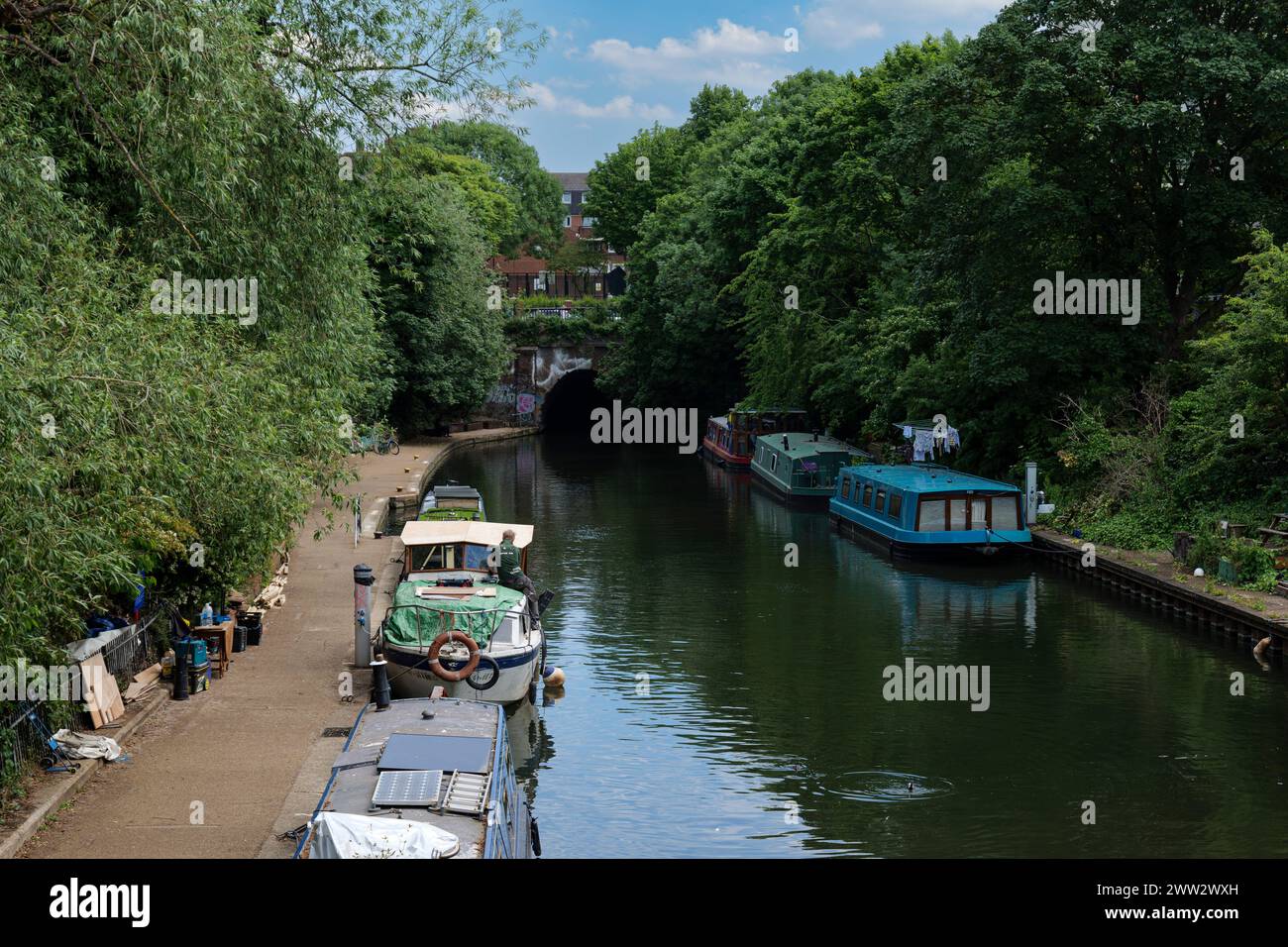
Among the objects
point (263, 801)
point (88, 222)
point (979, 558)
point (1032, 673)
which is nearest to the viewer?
point (263, 801)

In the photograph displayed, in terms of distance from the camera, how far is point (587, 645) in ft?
84.8

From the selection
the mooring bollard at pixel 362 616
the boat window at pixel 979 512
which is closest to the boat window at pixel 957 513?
the boat window at pixel 979 512

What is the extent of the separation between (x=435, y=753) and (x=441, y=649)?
711 centimetres

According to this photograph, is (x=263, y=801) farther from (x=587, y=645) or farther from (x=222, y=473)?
(x=587, y=645)

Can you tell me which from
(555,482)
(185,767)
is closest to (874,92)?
(555,482)

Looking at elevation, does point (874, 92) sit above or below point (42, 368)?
above

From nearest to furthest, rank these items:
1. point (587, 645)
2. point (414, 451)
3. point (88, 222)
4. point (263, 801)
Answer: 1. point (263, 801)
2. point (88, 222)
3. point (587, 645)
4. point (414, 451)

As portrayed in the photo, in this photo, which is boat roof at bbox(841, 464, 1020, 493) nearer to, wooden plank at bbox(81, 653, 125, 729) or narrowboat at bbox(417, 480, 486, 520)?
narrowboat at bbox(417, 480, 486, 520)

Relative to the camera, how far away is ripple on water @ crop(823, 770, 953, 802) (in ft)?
56.1

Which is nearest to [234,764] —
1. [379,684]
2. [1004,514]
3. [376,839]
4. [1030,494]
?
[379,684]

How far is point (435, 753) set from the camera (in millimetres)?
12320

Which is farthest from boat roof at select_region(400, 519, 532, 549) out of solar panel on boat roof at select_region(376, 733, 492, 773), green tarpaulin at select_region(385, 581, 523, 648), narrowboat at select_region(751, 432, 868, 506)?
narrowboat at select_region(751, 432, 868, 506)

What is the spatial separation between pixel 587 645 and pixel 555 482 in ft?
100

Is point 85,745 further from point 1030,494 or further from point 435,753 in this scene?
point 1030,494
